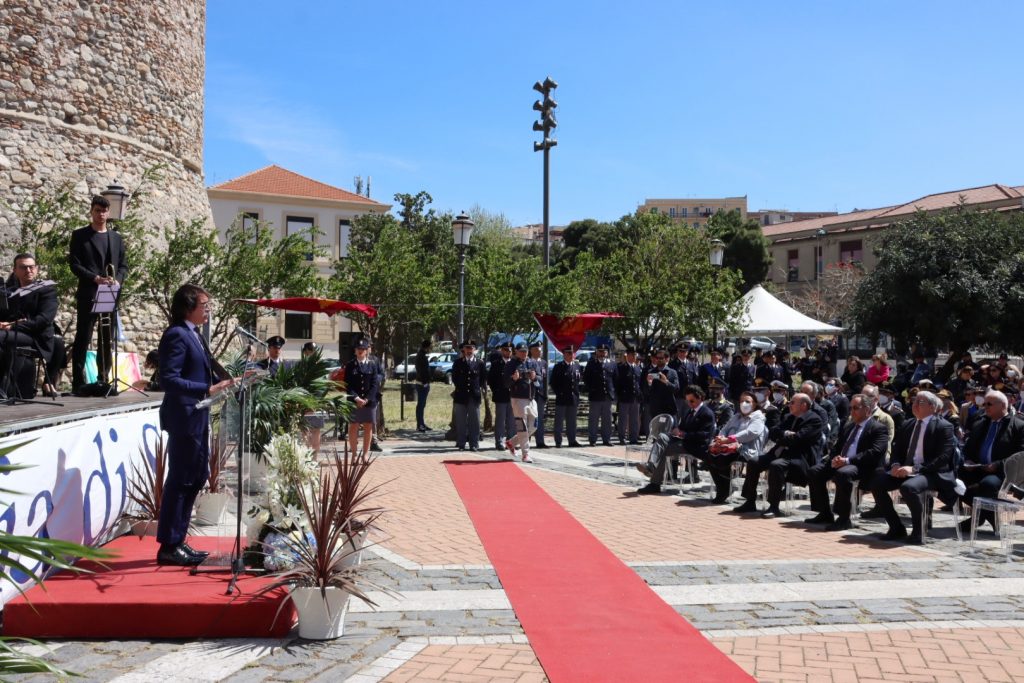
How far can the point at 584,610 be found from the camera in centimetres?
591

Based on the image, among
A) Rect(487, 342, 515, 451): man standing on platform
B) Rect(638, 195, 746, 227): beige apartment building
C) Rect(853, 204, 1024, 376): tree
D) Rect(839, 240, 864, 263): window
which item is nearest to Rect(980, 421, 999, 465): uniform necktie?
Rect(487, 342, 515, 451): man standing on platform

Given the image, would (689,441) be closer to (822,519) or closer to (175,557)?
(822,519)

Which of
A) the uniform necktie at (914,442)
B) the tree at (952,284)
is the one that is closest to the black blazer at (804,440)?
the uniform necktie at (914,442)

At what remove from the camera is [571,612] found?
19.2 ft

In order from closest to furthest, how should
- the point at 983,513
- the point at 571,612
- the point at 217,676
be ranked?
the point at 217,676 < the point at 571,612 < the point at 983,513

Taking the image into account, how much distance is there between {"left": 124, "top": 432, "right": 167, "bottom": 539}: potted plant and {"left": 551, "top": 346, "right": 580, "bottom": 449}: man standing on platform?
946 centimetres

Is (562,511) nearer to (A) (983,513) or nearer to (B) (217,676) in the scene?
(A) (983,513)

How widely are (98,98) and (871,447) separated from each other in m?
19.6

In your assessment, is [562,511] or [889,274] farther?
[889,274]

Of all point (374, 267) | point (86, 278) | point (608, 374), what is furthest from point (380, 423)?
point (86, 278)

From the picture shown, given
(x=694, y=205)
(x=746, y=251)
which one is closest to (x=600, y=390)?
(x=746, y=251)

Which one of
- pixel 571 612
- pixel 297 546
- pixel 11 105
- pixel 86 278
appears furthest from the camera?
pixel 11 105

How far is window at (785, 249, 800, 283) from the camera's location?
70.5 m

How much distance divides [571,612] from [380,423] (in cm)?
1165
